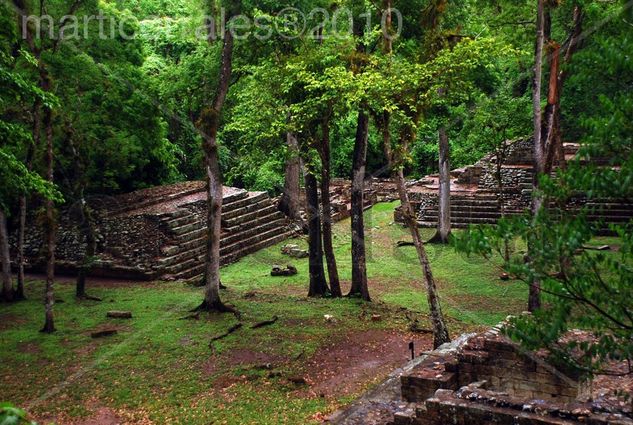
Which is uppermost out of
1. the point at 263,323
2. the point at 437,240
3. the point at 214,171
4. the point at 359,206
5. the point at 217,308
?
the point at 214,171

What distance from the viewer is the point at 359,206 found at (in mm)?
16344

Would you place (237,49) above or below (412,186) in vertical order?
above

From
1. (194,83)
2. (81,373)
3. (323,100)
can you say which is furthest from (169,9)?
(81,373)

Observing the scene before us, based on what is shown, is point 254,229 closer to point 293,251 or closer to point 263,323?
point 293,251

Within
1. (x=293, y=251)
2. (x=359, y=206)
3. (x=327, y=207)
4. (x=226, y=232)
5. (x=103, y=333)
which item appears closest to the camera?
(x=103, y=333)

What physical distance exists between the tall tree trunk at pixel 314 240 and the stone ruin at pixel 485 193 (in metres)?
9.67

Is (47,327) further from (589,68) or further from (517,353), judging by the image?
(589,68)

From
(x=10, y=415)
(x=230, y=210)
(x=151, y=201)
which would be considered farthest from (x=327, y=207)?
(x=10, y=415)

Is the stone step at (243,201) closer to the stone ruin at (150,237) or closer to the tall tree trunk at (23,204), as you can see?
the stone ruin at (150,237)

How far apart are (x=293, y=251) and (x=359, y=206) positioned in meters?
7.40

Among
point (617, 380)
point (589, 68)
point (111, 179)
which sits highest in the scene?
point (589, 68)

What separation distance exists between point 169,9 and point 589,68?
30.6 metres

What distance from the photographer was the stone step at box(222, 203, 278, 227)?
948 inches

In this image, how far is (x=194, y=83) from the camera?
1672 cm
